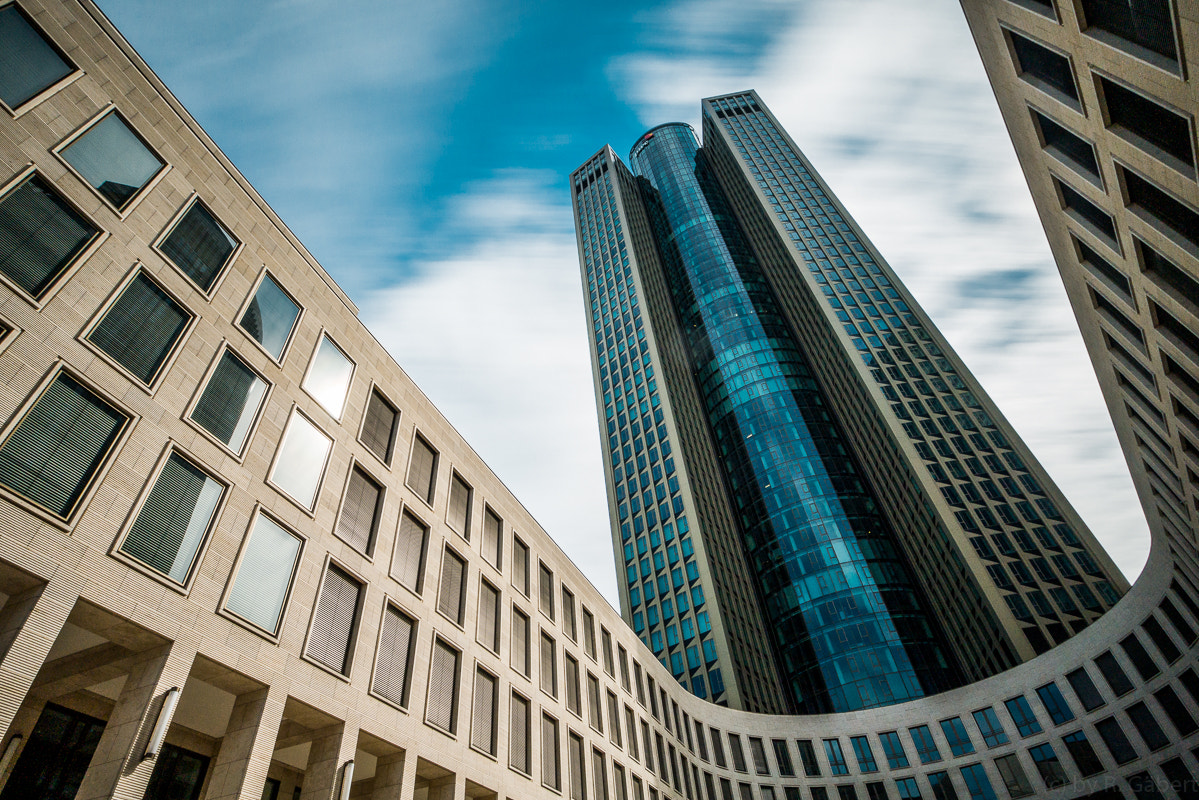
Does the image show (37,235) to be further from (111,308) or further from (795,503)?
(795,503)

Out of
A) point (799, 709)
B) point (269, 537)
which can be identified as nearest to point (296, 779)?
point (269, 537)

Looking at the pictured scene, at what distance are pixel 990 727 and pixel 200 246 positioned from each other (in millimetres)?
64528

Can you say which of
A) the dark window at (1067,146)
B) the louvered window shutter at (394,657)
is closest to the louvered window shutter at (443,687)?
the louvered window shutter at (394,657)

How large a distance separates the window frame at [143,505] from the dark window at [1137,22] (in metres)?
25.8

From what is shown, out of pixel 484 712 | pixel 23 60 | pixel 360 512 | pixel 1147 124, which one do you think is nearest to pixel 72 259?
pixel 23 60

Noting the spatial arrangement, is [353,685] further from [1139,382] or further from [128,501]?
[1139,382]

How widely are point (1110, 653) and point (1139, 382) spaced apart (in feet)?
110

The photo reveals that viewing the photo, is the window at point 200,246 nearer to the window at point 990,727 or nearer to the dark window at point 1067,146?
the dark window at point 1067,146

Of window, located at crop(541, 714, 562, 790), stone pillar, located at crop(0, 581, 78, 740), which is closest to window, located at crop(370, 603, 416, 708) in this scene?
stone pillar, located at crop(0, 581, 78, 740)

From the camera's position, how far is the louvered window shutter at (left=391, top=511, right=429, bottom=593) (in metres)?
24.7

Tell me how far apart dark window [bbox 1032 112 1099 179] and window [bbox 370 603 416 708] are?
27.4 metres

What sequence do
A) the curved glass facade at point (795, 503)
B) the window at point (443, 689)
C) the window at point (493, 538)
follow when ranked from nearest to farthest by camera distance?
the window at point (443, 689), the window at point (493, 538), the curved glass facade at point (795, 503)

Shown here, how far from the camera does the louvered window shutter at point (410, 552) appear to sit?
81.2 ft

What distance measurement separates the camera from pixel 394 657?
22594 millimetres
